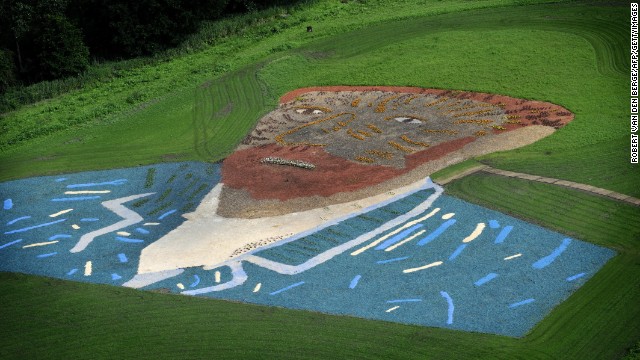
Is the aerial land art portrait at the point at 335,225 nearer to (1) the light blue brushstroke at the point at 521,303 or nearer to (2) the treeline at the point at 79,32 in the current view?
(1) the light blue brushstroke at the point at 521,303

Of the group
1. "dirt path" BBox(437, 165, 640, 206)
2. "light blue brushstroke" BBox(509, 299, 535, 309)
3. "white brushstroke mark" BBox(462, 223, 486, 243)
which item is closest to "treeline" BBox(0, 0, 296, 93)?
"dirt path" BBox(437, 165, 640, 206)

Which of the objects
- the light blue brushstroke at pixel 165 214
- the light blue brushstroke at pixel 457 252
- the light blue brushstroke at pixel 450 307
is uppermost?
the light blue brushstroke at pixel 165 214

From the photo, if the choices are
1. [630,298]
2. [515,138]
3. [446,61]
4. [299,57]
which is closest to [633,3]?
[446,61]

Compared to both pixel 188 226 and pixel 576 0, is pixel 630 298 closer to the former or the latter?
pixel 188 226

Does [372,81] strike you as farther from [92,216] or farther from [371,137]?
[92,216]

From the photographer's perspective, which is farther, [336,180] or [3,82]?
[3,82]

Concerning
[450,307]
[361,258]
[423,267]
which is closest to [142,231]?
[361,258]

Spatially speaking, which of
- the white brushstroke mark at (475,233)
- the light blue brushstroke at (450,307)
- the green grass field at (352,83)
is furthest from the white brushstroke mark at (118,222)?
the light blue brushstroke at (450,307)
